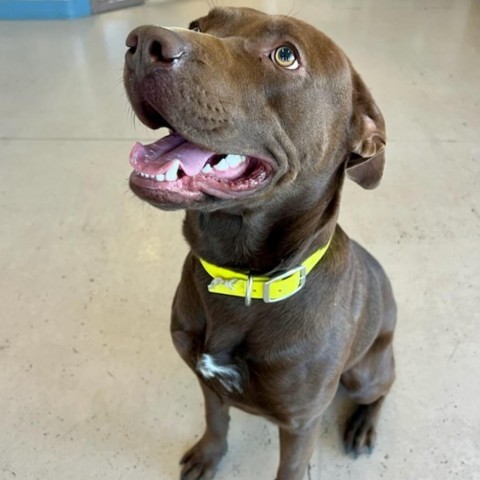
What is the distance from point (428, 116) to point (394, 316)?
174 cm

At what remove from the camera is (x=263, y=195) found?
50.0 inches

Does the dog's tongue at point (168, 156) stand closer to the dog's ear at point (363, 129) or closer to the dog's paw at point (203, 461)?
the dog's ear at point (363, 129)

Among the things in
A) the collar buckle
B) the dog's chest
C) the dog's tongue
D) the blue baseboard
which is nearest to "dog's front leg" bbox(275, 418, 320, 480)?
the dog's chest

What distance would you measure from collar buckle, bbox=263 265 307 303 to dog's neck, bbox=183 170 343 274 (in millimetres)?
16

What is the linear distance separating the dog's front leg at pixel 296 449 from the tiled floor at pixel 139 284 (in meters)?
0.22

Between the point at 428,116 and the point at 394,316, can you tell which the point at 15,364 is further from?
the point at 428,116

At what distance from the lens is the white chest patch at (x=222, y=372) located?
1.50 m

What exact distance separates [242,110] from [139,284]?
1347 mm

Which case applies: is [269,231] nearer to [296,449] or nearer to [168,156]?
[168,156]

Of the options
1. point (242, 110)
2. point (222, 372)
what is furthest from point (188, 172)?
point (222, 372)

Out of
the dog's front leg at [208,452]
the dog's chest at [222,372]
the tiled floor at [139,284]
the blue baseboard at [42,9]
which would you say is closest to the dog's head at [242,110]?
the dog's chest at [222,372]

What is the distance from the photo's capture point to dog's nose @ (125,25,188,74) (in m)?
1.04

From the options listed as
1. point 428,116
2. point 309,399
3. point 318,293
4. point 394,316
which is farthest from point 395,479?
point 428,116

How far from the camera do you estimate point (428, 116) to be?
335 cm
